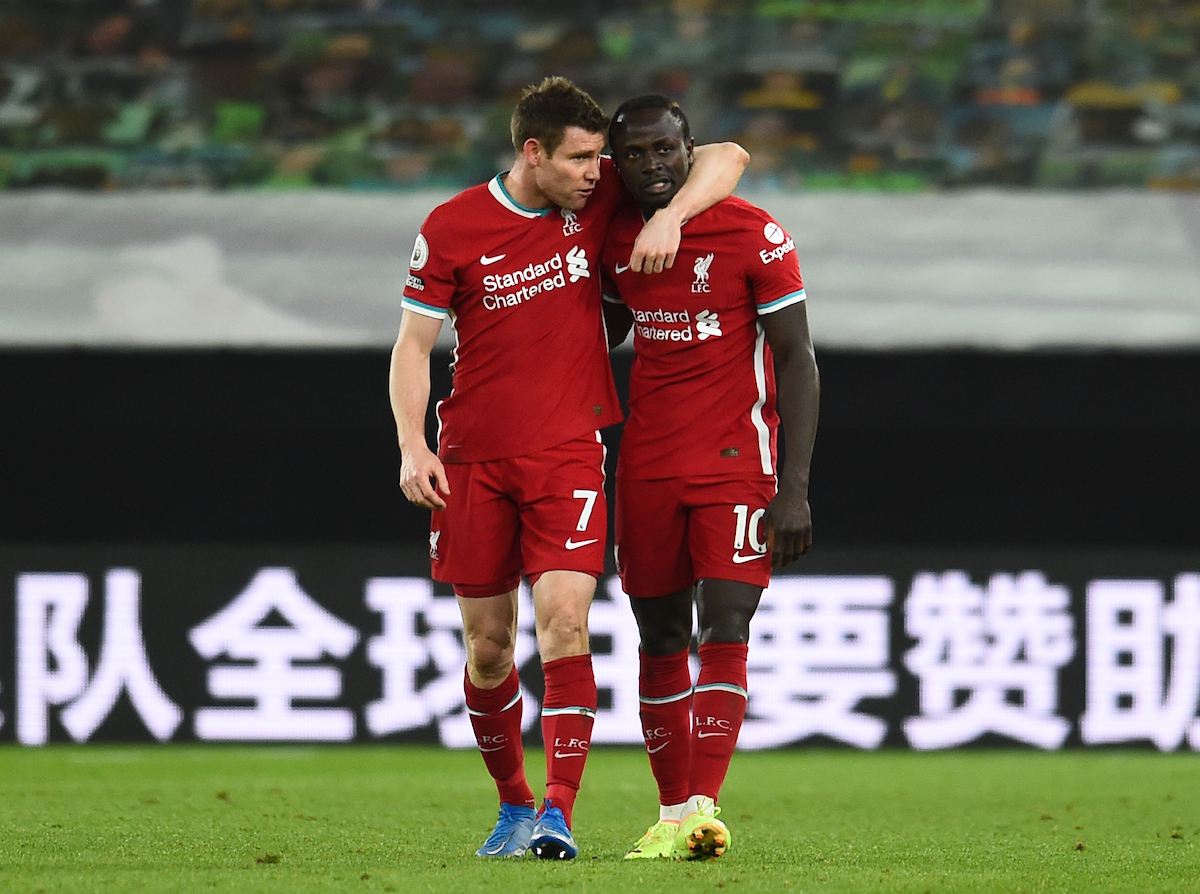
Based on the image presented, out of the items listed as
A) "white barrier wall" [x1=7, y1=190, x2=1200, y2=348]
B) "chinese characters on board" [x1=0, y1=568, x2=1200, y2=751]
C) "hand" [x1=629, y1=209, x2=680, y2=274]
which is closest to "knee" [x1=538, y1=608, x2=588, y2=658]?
"hand" [x1=629, y1=209, x2=680, y2=274]

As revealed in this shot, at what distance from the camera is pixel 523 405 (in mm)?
4324

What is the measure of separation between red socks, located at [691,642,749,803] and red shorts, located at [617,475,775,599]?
0.19m

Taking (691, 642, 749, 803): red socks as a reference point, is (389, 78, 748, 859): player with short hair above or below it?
A: above

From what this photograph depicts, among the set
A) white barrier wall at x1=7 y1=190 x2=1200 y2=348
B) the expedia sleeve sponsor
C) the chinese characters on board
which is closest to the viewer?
the expedia sleeve sponsor

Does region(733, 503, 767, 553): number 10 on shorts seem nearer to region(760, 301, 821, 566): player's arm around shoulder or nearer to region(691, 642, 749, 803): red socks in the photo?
region(760, 301, 821, 566): player's arm around shoulder

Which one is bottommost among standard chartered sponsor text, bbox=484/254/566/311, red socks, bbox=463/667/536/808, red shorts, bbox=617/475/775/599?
red socks, bbox=463/667/536/808

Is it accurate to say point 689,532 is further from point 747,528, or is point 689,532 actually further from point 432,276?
point 432,276

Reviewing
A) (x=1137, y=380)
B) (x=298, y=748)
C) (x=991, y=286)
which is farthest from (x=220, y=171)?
(x=1137, y=380)

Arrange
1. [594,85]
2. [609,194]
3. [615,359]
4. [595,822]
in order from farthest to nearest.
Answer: [594,85], [615,359], [595,822], [609,194]

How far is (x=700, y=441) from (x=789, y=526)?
31 centimetres

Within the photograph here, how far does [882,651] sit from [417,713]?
214 cm

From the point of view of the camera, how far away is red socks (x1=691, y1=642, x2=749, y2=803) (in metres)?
4.10

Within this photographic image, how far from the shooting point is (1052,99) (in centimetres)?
1066

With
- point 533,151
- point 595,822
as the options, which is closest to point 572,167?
point 533,151
